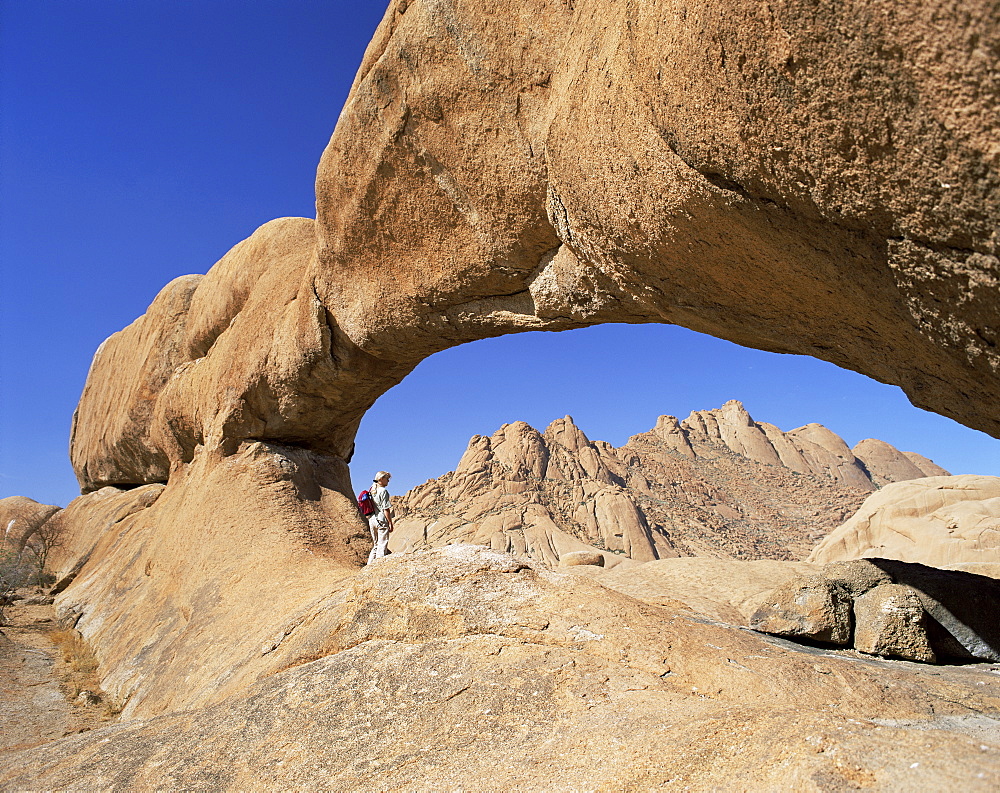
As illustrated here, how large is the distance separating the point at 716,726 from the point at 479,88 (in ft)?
13.7

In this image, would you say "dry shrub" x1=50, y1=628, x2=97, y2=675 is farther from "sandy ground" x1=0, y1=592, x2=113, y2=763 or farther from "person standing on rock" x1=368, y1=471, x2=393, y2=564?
"person standing on rock" x1=368, y1=471, x2=393, y2=564

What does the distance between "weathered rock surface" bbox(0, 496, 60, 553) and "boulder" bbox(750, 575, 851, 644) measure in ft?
48.7

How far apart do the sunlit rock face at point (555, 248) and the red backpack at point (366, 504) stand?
0.61m

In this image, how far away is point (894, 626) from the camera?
13.8 ft

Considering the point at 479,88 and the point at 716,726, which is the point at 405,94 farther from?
the point at 716,726

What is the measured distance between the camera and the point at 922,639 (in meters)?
4.14

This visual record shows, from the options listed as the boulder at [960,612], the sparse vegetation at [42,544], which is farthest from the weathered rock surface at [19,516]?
the boulder at [960,612]

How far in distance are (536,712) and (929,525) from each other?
32.1ft

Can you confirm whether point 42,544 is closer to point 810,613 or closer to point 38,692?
point 38,692

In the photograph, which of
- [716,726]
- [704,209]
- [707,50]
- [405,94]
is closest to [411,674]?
[716,726]

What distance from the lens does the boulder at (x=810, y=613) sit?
4.38 metres

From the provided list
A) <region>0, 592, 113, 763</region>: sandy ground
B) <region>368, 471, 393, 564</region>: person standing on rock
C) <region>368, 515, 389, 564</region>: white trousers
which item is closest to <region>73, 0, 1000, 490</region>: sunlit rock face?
<region>368, 471, 393, 564</region>: person standing on rock

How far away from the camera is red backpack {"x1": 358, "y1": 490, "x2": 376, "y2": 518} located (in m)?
5.85

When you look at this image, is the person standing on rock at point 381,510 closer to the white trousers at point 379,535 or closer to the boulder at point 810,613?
the white trousers at point 379,535
